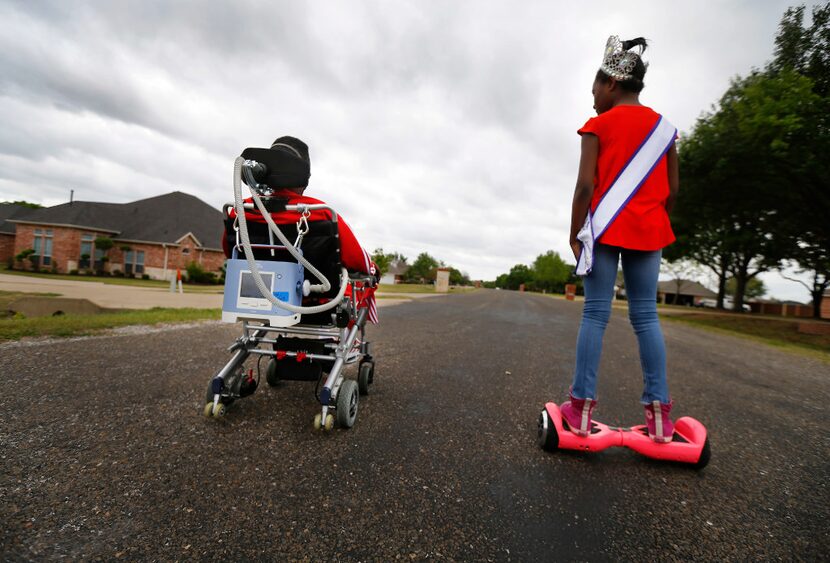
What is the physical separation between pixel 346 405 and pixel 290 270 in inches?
35.7

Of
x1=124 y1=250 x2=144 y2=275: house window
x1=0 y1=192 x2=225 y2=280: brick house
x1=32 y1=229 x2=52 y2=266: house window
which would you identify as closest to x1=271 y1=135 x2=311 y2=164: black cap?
x1=0 y1=192 x2=225 y2=280: brick house

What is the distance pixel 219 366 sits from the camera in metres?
3.74

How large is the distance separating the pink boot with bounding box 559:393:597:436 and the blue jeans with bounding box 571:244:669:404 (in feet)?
0.12

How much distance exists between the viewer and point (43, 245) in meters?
31.8

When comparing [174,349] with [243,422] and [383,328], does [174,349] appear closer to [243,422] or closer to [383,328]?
[243,422]

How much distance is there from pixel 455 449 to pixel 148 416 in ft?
6.46

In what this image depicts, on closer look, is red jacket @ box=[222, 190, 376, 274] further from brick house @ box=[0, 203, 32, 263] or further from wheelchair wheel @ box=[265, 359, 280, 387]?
brick house @ box=[0, 203, 32, 263]

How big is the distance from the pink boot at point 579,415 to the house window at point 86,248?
1641 inches

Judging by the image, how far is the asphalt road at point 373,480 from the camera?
135 cm

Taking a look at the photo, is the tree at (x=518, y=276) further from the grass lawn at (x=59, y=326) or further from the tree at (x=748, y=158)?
the grass lawn at (x=59, y=326)

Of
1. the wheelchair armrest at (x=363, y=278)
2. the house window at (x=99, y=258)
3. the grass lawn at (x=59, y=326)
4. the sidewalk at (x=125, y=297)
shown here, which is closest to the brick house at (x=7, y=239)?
the house window at (x=99, y=258)

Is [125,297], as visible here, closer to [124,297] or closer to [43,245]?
[124,297]

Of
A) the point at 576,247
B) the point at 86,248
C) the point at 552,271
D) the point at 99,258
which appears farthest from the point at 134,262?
the point at 552,271

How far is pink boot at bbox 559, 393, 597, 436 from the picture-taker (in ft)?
6.79
